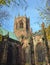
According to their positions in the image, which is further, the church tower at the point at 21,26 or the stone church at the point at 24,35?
the church tower at the point at 21,26

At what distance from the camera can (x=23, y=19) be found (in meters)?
53.8

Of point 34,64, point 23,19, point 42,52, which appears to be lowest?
point 34,64

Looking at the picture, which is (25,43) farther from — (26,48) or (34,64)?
(34,64)

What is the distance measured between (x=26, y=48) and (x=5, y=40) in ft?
26.0

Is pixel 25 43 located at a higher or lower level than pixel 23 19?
lower

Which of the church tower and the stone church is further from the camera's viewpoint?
the church tower

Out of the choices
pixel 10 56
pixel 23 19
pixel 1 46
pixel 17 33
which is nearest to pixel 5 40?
pixel 1 46

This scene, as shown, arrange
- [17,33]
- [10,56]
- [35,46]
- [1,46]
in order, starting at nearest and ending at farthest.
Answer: [1,46]
[10,56]
[35,46]
[17,33]

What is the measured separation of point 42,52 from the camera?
135ft

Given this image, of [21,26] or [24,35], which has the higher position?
[21,26]

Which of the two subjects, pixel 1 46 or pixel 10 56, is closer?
pixel 1 46

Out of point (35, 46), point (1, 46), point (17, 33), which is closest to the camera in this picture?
point (1, 46)

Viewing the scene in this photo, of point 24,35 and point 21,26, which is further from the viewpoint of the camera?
point 21,26

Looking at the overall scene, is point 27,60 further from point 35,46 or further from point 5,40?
point 5,40
